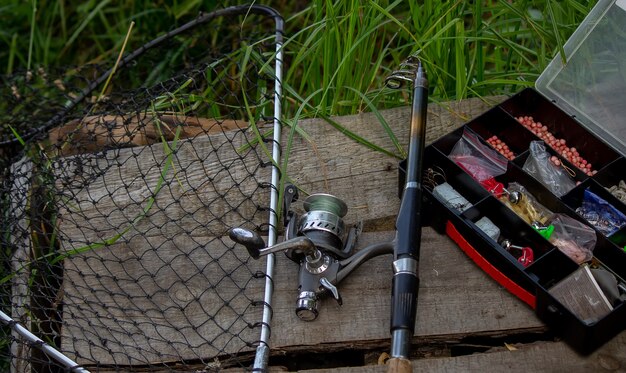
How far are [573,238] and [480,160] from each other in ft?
1.48

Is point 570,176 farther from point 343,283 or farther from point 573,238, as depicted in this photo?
point 343,283

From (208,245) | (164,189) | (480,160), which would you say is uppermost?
(480,160)

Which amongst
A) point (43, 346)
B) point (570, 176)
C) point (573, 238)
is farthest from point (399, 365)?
point (43, 346)

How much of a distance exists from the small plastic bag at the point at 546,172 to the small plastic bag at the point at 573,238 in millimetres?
176

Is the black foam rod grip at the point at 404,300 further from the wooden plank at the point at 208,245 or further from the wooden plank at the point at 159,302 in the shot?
the wooden plank at the point at 159,302

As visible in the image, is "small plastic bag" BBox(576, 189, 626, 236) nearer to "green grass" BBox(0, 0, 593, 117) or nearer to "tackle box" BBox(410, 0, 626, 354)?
"tackle box" BBox(410, 0, 626, 354)

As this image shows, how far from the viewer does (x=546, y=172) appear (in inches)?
123

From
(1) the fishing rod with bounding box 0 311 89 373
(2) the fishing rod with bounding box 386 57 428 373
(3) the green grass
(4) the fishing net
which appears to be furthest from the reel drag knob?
(3) the green grass

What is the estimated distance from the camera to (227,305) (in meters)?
2.97

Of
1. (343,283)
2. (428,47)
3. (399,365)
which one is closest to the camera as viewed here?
(399,365)

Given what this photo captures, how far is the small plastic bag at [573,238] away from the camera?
2.84m

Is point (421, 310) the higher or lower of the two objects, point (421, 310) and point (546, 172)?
the lower

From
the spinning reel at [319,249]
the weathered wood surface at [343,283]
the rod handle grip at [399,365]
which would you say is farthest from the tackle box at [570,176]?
the rod handle grip at [399,365]

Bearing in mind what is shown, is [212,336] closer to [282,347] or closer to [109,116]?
[282,347]
